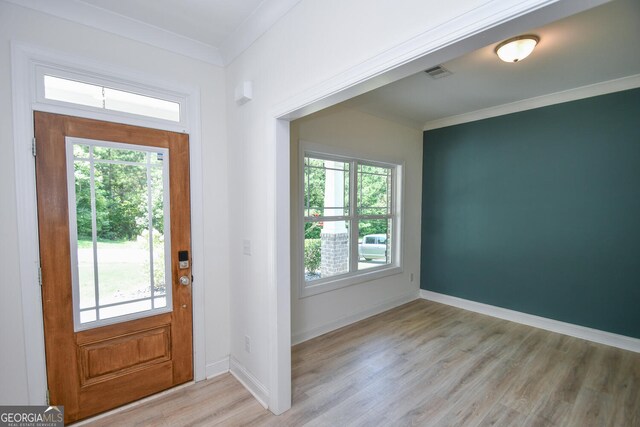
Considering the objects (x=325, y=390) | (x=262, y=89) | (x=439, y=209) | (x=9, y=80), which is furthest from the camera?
(x=439, y=209)

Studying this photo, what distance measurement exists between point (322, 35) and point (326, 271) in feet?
8.59

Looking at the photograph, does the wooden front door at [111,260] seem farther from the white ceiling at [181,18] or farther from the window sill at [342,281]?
the window sill at [342,281]

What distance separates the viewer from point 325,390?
238 cm

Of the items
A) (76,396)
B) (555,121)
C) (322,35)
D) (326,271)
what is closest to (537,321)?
(555,121)

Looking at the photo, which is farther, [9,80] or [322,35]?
[9,80]

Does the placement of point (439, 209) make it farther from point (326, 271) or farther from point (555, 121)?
point (326, 271)

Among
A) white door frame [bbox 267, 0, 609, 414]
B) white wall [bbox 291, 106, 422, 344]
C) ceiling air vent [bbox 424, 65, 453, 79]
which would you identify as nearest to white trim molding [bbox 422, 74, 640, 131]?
white wall [bbox 291, 106, 422, 344]

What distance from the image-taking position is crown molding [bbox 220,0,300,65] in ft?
6.24

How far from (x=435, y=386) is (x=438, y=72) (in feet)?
9.49

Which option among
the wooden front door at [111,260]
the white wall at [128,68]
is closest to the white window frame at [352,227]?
the white wall at [128,68]

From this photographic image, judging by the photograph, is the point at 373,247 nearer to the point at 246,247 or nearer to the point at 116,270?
the point at 246,247

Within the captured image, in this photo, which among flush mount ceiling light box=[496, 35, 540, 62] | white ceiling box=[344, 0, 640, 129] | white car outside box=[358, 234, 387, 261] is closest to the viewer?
white ceiling box=[344, 0, 640, 129]

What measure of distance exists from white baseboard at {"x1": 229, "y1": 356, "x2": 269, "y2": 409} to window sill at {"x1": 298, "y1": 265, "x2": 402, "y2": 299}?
93cm

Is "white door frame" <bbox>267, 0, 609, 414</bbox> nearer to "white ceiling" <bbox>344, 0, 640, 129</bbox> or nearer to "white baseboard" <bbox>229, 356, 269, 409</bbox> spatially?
"white baseboard" <bbox>229, 356, 269, 409</bbox>
